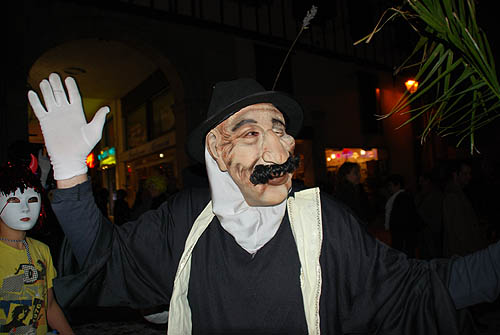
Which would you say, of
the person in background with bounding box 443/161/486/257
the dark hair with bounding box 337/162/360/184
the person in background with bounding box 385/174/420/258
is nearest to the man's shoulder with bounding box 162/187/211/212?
the person in background with bounding box 443/161/486/257

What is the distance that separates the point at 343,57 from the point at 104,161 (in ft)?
44.2

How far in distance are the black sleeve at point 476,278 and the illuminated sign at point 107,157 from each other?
608 inches

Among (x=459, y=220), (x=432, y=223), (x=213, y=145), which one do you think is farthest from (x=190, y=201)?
(x=432, y=223)

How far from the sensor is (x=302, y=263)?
1.53 meters

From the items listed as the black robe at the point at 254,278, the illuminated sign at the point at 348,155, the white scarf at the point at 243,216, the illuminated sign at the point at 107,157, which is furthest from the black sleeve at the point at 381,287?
the illuminated sign at the point at 107,157

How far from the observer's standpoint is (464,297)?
138 cm

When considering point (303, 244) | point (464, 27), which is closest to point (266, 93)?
point (303, 244)

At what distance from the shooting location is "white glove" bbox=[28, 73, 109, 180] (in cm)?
141

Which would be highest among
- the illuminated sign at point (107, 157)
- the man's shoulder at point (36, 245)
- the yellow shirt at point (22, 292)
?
the illuminated sign at point (107, 157)

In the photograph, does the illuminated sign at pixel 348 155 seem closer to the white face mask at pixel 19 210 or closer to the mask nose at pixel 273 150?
the white face mask at pixel 19 210

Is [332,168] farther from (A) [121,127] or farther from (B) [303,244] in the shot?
(B) [303,244]

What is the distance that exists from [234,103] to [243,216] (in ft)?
1.71

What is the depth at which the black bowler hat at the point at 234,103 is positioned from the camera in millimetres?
1669

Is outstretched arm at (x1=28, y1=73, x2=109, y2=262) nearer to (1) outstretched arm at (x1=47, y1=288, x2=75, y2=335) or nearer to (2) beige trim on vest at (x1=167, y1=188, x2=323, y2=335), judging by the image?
(2) beige trim on vest at (x1=167, y1=188, x2=323, y2=335)
